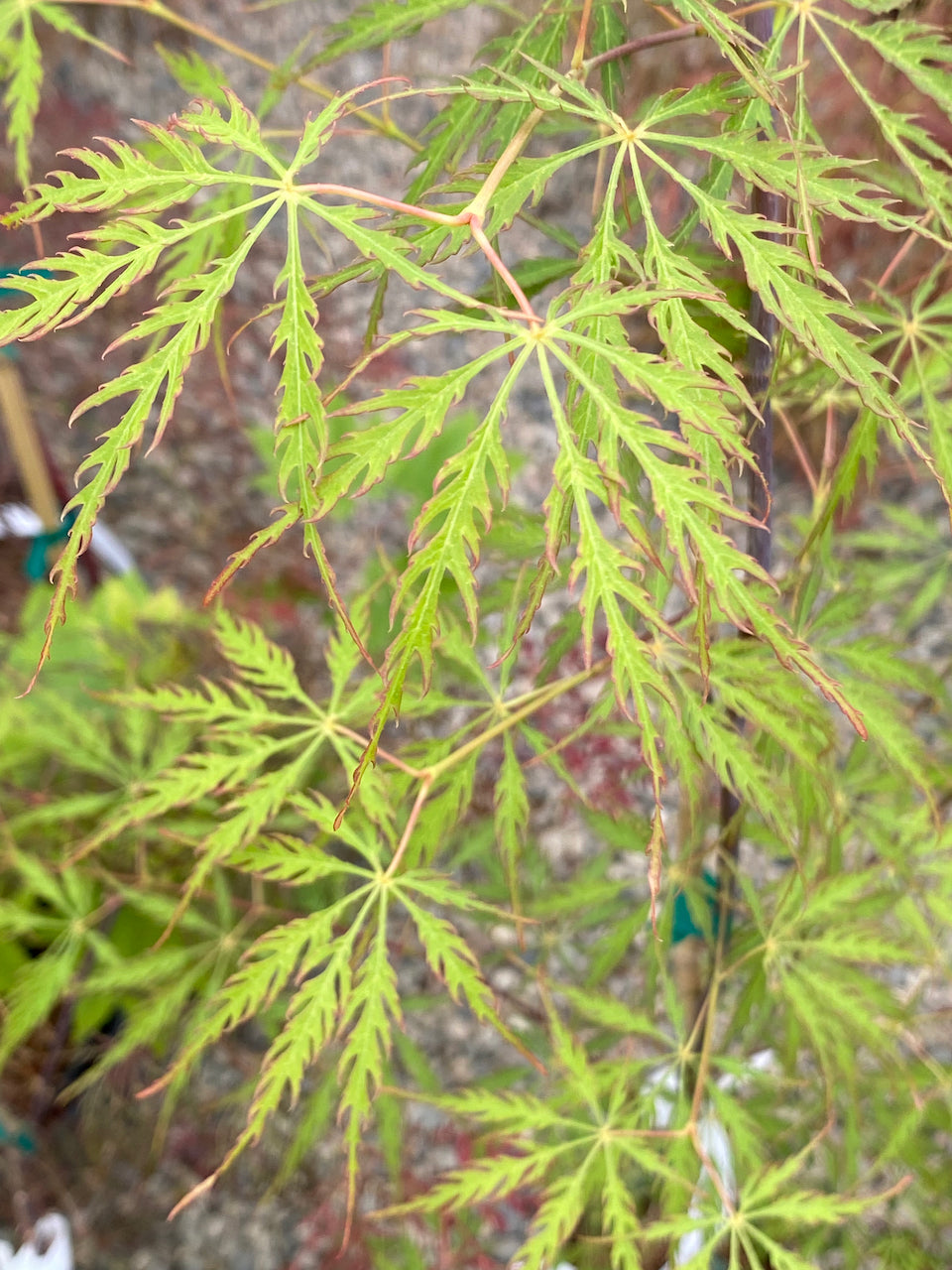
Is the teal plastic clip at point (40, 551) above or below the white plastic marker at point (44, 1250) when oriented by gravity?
above

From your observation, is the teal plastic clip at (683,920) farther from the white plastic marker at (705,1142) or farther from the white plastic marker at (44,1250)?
the white plastic marker at (44,1250)

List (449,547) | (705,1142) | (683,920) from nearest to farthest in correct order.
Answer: (449,547) → (683,920) → (705,1142)

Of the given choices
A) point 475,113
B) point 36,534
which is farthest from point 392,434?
point 36,534

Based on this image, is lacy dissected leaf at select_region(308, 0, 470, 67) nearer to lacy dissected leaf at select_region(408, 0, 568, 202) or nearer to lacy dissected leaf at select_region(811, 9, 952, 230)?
lacy dissected leaf at select_region(408, 0, 568, 202)

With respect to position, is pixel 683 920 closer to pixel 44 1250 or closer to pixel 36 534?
pixel 44 1250

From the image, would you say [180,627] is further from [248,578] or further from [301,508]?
[301,508]

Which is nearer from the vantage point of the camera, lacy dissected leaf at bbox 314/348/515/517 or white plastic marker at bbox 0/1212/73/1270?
lacy dissected leaf at bbox 314/348/515/517

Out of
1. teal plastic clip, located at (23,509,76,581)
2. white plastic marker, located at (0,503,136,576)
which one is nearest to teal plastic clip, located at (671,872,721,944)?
white plastic marker, located at (0,503,136,576)

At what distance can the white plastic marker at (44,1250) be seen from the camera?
1.08 m

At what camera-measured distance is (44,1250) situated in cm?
111

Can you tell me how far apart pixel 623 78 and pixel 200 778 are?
0.47 m

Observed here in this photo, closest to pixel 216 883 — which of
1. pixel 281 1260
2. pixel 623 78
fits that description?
pixel 281 1260

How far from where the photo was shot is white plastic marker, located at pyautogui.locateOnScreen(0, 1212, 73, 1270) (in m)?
1.08

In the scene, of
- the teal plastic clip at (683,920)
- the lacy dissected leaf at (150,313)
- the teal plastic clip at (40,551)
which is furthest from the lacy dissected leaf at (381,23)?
the teal plastic clip at (40,551)
